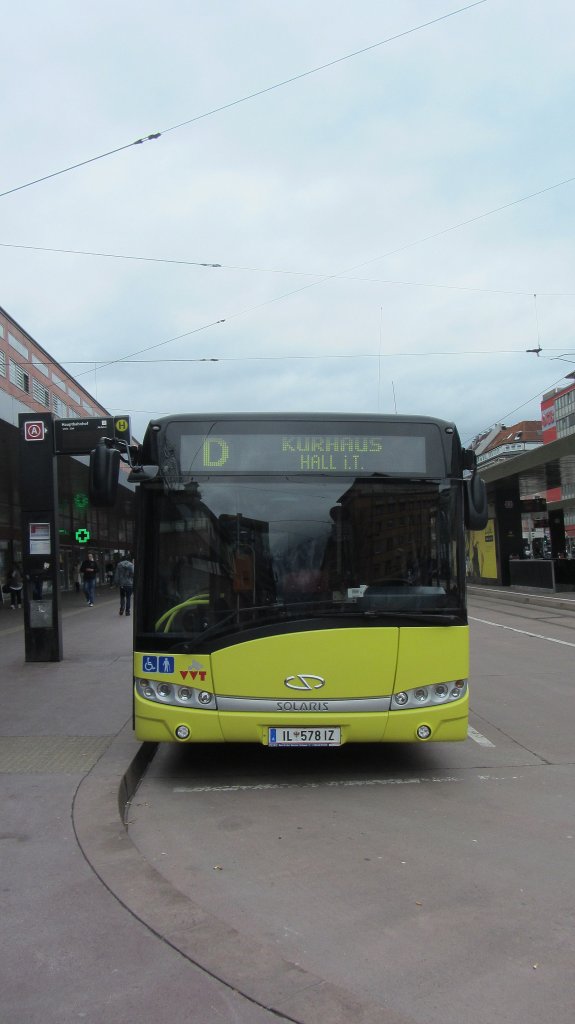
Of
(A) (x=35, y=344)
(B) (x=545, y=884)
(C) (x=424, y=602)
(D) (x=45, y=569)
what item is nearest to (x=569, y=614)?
(D) (x=45, y=569)

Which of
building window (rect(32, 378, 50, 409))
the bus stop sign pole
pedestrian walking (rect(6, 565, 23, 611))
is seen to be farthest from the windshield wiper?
building window (rect(32, 378, 50, 409))

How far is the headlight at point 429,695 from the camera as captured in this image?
5965 mm

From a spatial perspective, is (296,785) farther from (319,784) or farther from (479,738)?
(479,738)

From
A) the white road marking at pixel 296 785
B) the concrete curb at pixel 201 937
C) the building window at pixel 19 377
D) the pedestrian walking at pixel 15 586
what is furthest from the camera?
the building window at pixel 19 377

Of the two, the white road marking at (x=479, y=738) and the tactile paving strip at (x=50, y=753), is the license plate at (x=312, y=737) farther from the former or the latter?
the white road marking at (x=479, y=738)

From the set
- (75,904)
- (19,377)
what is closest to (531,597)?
(75,904)

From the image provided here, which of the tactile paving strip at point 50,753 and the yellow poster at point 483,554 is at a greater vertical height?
the yellow poster at point 483,554

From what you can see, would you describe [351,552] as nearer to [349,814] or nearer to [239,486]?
[239,486]

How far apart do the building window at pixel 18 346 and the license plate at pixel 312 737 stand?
46.2m

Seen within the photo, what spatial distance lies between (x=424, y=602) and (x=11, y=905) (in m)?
3.44

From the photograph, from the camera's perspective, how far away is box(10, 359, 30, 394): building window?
49.0 metres

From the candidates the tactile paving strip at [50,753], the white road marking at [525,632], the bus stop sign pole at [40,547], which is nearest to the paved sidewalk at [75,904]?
the tactile paving strip at [50,753]

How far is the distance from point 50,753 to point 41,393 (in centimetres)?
5169

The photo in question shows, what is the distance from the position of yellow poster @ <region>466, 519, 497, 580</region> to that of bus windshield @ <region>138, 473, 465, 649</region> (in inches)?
1213
